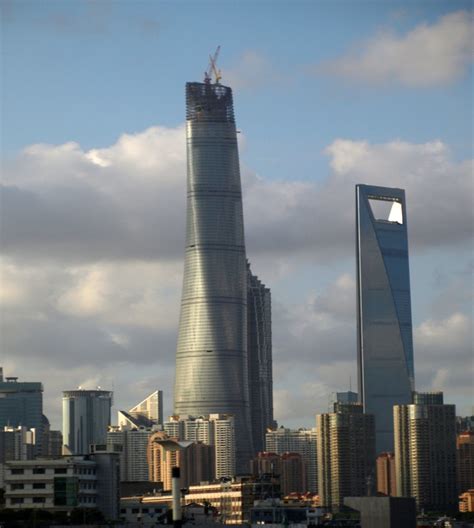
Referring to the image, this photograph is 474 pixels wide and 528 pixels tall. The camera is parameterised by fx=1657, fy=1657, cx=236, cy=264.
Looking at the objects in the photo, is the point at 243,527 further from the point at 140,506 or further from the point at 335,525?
the point at 140,506

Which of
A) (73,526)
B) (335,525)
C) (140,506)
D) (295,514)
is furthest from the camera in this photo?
(140,506)

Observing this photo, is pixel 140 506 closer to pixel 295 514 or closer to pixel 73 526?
pixel 295 514

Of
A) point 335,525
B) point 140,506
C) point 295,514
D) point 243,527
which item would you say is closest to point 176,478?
point 243,527

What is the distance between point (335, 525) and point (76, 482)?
88.6 ft

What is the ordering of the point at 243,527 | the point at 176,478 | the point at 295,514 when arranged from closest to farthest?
the point at 176,478, the point at 243,527, the point at 295,514

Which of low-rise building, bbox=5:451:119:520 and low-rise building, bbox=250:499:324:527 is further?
low-rise building, bbox=250:499:324:527

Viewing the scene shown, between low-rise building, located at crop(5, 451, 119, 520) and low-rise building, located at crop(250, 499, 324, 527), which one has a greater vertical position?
low-rise building, located at crop(5, 451, 119, 520)

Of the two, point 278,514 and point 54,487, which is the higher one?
point 54,487

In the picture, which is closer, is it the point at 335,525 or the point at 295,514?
the point at 335,525

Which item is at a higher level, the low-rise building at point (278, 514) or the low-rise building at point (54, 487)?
the low-rise building at point (54, 487)

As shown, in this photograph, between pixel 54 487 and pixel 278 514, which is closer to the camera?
pixel 54 487

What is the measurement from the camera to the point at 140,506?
194 metres

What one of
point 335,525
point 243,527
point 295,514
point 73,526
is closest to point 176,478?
point 73,526

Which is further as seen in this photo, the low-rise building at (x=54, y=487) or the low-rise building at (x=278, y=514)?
the low-rise building at (x=278, y=514)
